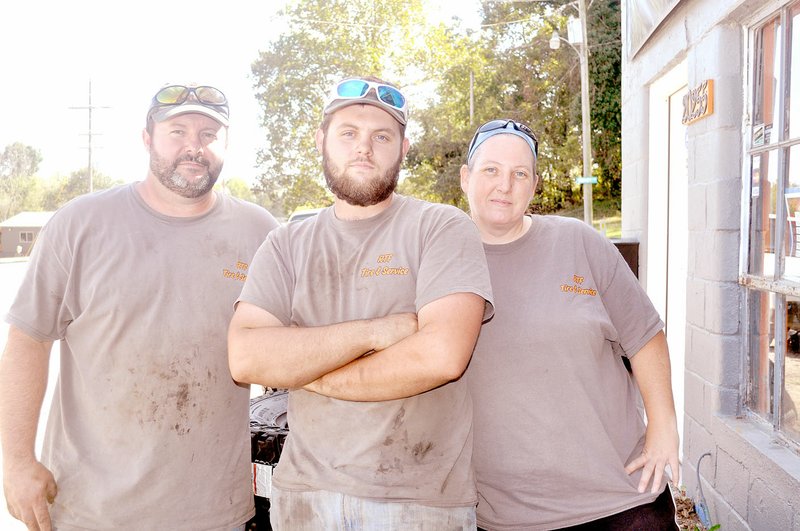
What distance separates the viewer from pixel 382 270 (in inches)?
92.8

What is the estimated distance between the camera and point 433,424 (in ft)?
7.44

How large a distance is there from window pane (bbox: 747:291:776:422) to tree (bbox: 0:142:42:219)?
8894 cm

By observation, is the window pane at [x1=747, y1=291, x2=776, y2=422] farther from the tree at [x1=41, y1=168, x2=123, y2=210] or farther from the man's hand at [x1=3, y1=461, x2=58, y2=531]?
the tree at [x1=41, y1=168, x2=123, y2=210]

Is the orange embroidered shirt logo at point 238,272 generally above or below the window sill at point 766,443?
above

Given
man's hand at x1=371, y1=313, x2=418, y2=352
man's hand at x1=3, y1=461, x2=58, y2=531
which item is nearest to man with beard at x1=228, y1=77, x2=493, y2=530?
man's hand at x1=371, y1=313, x2=418, y2=352

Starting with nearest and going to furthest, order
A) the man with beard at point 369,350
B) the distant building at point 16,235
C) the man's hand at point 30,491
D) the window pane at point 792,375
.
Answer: the man with beard at point 369,350 → the man's hand at point 30,491 → the window pane at point 792,375 → the distant building at point 16,235

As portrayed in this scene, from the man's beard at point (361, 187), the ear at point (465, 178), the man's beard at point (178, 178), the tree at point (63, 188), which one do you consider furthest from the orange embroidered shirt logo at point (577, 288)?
the tree at point (63, 188)

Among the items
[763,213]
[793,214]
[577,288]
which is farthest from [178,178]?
[763,213]

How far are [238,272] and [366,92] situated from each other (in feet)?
2.81

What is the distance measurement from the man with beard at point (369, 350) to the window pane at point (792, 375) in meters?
1.79

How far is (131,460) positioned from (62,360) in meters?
0.49

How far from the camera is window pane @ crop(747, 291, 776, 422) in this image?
11.8 ft

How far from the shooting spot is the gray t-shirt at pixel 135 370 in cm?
263

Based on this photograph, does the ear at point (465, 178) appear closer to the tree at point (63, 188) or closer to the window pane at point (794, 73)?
the window pane at point (794, 73)
